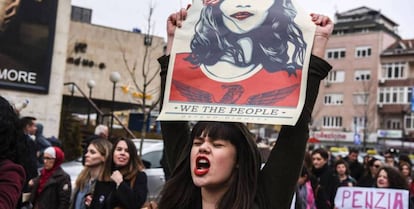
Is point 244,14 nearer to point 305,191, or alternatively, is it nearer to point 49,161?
point 49,161

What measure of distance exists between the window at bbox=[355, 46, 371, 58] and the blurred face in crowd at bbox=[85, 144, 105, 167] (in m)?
56.5

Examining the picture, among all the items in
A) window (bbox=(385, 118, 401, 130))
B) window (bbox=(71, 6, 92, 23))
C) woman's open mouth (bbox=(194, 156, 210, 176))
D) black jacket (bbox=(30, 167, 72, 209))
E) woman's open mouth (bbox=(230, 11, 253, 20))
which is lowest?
black jacket (bbox=(30, 167, 72, 209))

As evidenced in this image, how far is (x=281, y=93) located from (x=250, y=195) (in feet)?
1.46

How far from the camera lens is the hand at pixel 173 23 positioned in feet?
9.05

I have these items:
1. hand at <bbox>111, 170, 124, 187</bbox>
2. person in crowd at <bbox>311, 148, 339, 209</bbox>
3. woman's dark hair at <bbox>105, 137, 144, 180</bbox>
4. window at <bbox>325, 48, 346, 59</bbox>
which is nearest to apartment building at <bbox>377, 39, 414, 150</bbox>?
window at <bbox>325, 48, 346, 59</bbox>

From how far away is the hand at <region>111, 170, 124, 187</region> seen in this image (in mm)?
5316

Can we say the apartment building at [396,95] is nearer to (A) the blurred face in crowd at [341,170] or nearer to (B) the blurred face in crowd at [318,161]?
(A) the blurred face in crowd at [341,170]

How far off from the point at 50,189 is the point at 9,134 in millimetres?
3298

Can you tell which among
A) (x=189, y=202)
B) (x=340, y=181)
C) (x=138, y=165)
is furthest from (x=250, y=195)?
(x=340, y=181)

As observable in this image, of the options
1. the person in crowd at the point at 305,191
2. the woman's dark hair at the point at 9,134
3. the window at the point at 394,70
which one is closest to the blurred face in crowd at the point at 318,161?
the person in crowd at the point at 305,191

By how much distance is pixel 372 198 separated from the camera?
6.72 metres

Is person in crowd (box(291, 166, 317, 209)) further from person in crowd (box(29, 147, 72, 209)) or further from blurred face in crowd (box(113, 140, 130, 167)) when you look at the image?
person in crowd (box(29, 147, 72, 209))

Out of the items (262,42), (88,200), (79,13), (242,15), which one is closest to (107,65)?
(79,13)

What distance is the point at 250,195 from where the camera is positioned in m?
2.45
